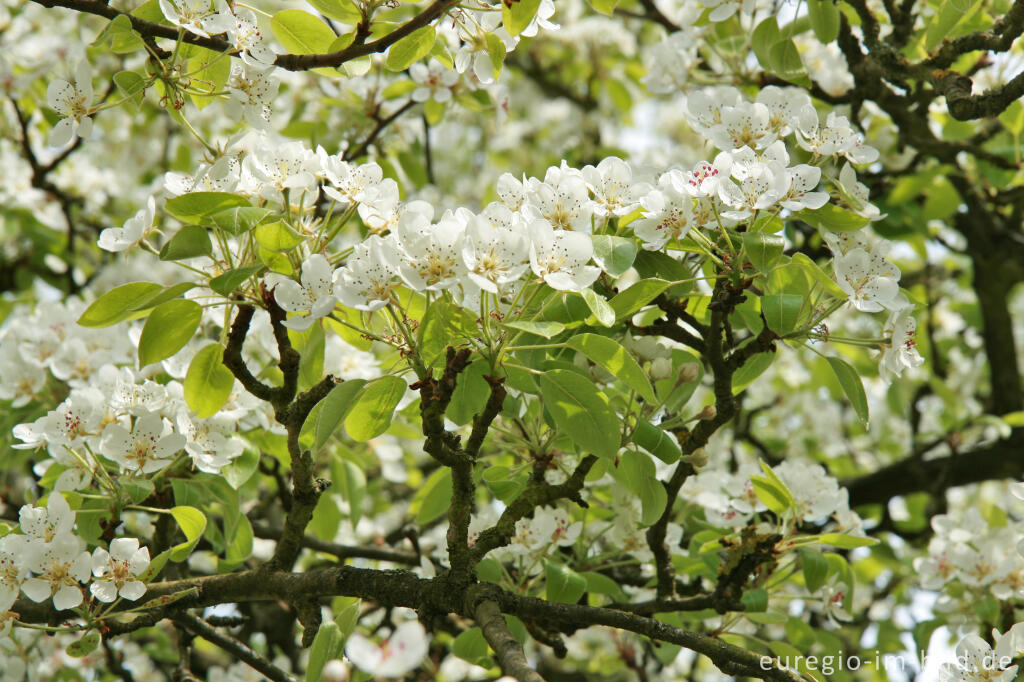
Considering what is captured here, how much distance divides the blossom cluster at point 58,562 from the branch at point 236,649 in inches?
15.0

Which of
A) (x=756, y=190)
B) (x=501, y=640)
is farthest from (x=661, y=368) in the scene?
(x=501, y=640)

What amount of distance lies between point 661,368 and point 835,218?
0.50 m

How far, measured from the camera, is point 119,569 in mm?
2057

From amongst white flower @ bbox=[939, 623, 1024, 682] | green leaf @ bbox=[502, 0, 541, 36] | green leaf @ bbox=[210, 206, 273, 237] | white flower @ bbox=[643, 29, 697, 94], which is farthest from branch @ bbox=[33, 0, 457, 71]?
white flower @ bbox=[939, 623, 1024, 682]

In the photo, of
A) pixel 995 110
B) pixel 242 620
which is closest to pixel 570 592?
pixel 242 620

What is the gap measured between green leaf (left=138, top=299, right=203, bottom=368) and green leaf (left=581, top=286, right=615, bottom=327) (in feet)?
2.64

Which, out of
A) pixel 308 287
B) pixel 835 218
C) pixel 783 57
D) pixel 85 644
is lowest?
pixel 85 644

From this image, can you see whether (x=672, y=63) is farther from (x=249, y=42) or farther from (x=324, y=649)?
(x=324, y=649)

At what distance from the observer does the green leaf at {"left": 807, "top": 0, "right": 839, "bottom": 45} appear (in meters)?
2.80

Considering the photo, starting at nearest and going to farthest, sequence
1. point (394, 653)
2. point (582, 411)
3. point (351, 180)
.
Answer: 1. point (394, 653)
2. point (582, 411)
3. point (351, 180)

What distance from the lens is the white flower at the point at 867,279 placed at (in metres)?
1.87

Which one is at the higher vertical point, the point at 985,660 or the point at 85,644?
the point at 985,660

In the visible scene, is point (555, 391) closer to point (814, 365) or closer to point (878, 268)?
point (878, 268)

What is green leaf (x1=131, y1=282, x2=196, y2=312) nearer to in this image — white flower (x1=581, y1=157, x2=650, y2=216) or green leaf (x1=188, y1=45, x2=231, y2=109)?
green leaf (x1=188, y1=45, x2=231, y2=109)
